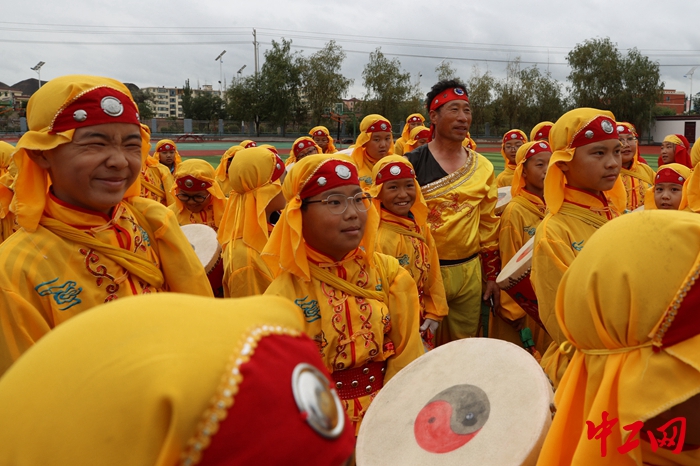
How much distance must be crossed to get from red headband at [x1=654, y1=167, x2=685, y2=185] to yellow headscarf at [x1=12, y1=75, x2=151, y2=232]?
542cm

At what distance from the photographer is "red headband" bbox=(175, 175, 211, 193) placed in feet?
18.4

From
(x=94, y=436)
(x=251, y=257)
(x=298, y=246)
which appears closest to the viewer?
(x=94, y=436)

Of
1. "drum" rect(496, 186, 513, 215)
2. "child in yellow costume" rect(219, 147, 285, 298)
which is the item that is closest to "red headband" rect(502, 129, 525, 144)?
"drum" rect(496, 186, 513, 215)

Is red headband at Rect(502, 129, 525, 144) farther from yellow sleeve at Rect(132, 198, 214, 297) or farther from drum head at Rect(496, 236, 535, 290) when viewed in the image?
yellow sleeve at Rect(132, 198, 214, 297)

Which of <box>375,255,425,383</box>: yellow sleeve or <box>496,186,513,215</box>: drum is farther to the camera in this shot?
<box>496,186,513,215</box>: drum

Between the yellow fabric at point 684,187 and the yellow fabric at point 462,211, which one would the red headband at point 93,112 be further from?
the yellow fabric at point 684,187

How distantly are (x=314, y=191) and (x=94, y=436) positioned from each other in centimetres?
224

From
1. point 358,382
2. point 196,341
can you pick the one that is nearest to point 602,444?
point 196,341

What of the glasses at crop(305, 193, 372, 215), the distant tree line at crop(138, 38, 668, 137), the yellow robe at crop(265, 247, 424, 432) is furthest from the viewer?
the distant tree line at crop(138, 38, 668, 137)

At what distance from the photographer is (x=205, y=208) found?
586 cm

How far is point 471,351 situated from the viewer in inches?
89.7

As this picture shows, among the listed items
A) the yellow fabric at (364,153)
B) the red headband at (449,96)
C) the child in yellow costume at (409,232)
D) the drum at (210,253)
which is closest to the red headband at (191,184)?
the drum at (210,253)

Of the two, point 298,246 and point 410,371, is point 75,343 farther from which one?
point 298,246

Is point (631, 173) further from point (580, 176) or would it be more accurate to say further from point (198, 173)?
point (198, 173)
